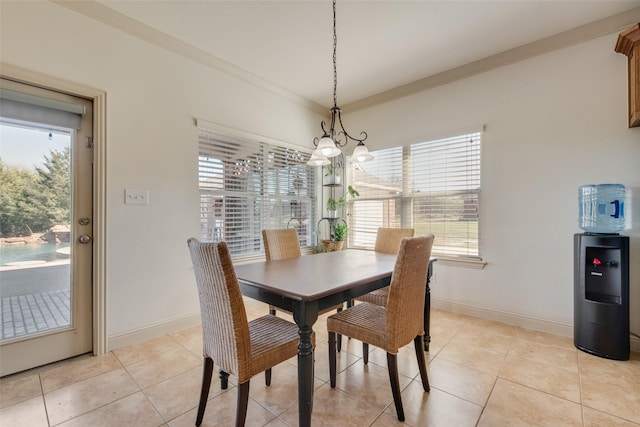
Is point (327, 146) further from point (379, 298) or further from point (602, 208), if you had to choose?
point (602, 208)

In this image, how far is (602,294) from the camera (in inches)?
85.4

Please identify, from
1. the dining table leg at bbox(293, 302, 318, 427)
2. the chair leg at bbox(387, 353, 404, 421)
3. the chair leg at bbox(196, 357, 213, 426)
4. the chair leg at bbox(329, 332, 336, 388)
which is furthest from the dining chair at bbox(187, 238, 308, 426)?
the chair leg at bbox(387, 353, 404, 421)

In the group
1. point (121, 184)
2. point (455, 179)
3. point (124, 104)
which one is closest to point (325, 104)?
point (455, 179)

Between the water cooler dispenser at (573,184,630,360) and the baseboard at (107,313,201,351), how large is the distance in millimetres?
3380

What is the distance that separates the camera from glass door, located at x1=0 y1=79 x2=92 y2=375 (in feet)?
6.23

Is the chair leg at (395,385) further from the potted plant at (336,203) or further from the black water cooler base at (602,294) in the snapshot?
the potted plant at (336,203)

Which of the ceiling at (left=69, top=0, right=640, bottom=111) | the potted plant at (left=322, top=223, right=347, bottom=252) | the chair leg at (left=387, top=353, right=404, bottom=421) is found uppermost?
the ceiling at (left=69, top=0, right=640, bottom=111)

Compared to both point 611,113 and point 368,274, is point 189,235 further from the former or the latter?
point 611,113

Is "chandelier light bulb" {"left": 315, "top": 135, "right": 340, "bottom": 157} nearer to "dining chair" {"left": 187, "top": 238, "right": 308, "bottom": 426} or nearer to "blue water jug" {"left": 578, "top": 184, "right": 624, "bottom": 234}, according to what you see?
"dining chair" {"left": 187, "top": 238, "right": 308, "bottom": 426}

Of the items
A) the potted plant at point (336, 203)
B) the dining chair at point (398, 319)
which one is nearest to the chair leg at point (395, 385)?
the dining chair at point (398, 319)

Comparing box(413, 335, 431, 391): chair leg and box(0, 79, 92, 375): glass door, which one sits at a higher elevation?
box(0, 79, 92, 375): glass door

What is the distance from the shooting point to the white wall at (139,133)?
1.99 m

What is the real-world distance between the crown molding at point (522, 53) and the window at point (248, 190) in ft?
4.98

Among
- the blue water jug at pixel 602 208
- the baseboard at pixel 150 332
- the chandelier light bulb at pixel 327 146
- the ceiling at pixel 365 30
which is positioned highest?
the ceiling at pixel 365 30
